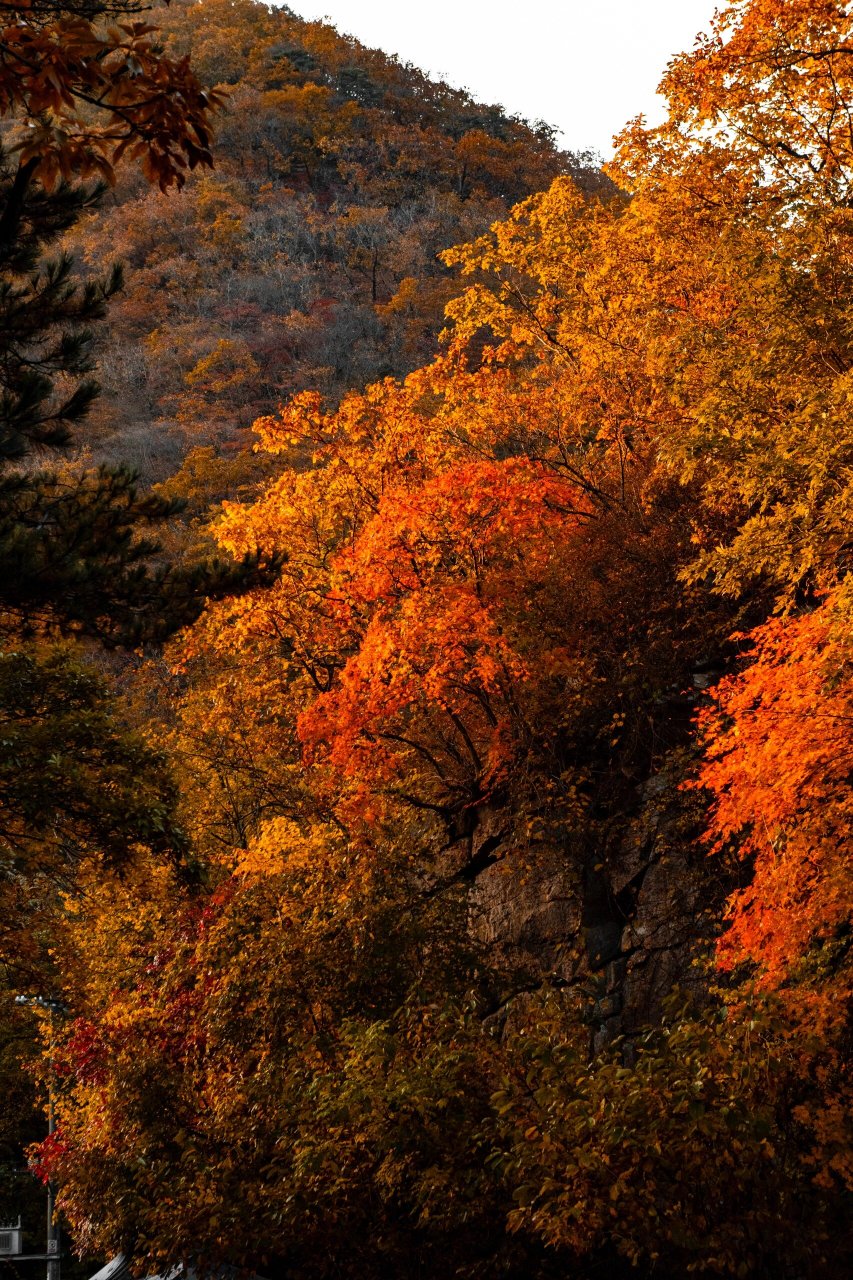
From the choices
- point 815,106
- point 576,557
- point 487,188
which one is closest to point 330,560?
point 576,557

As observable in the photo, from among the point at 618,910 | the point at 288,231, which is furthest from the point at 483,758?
the point at 288,231

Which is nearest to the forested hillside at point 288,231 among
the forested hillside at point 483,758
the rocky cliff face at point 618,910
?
the forested hillside at point 483,758

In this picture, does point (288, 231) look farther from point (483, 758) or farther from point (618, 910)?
point (618, 910)

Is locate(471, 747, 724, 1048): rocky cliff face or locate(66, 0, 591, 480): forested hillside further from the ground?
locate(66, 0, 591, 480): forested hillside

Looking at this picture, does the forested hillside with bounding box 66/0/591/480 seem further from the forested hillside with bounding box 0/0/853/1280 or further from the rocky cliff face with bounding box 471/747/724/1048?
the rocky cliff face with bounding box 471/747/724/1048

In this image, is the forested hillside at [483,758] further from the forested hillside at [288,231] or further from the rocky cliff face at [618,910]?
the forested hillside at [288,231]

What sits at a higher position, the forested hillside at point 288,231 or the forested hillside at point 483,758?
the forested hillside at point 288,231

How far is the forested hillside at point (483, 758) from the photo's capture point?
23.8 ft

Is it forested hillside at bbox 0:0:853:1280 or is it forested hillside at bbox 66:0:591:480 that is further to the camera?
forested hillside at bbox 66:0:591:480

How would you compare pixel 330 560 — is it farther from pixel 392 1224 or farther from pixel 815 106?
pixel 392 1224

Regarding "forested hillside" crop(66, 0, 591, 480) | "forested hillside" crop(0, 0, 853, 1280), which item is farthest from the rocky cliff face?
"forested hillside" crop(66, 0, 591, 480)

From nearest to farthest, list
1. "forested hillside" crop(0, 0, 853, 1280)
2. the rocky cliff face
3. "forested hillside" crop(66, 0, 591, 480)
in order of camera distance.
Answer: "forested hillside" crop(0, 0, 853, 1280) < the rocky cliff face < "forested hillside" crop(66, 0, 591, 480)

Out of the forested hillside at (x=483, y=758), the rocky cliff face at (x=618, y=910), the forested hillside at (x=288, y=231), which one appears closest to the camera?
the forested hillside at (x=483, y=758)

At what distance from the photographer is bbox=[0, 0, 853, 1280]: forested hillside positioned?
23.8ft
